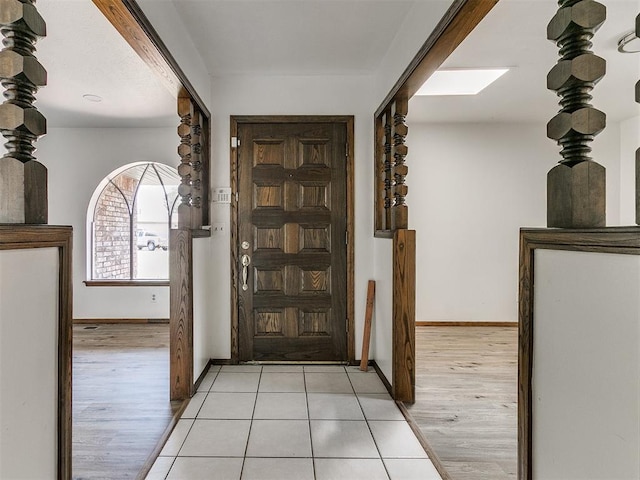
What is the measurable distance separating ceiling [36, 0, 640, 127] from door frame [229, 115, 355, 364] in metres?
0.39

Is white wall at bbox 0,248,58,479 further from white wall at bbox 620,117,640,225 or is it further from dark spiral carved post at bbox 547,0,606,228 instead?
white wall at bbox 620,117,640,225

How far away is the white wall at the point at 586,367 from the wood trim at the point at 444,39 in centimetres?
116

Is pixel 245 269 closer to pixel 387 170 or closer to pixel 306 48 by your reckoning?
pixel 387 170

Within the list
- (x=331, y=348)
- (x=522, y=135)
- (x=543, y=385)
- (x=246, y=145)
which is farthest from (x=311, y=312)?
(x=522, y=135)

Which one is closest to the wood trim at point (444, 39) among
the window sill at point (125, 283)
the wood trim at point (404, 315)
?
the wood trim at point (404, 315)

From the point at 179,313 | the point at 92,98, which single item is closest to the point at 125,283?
the point at 92,98

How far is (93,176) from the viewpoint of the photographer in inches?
198

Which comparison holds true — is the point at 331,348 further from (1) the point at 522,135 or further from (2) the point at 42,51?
(1) the point at 522,135

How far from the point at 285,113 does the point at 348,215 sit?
104cm

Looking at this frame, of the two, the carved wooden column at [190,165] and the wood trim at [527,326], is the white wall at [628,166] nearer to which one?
the wood trim at [527,326]

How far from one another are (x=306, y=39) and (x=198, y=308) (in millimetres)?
2146

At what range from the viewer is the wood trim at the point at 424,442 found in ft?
6.08

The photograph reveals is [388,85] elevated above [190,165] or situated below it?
above

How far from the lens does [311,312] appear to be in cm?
340
